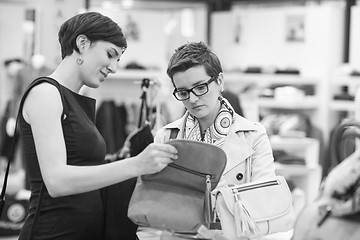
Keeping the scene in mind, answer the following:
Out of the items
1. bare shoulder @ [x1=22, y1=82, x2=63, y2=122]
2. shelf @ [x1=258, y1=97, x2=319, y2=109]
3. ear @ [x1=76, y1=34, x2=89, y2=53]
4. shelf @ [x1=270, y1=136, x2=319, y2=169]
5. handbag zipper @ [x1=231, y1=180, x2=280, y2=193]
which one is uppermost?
ear @ [x1=76, y1=34, x2=89, y2=53]

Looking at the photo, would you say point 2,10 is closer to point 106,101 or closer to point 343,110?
point 106,101

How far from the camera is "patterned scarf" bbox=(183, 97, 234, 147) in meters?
2.73

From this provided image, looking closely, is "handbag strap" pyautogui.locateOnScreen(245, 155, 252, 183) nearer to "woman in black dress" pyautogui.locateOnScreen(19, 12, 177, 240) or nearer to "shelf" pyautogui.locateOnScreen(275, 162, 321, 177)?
"woman in black dress" pyautogui.locateOnScreen(19, 12, 177, 240)

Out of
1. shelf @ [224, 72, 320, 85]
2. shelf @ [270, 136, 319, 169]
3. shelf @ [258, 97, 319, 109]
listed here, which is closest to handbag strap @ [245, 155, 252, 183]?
shelf @ [270, 136, 319, 169]

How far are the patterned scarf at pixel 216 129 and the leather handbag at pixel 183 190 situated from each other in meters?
0.33

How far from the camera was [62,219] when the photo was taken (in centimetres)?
258

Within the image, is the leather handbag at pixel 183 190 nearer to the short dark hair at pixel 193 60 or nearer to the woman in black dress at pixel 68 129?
the woman in black dress at pixel 68 129

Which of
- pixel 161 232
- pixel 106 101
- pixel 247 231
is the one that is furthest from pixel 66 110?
pixel 106 101

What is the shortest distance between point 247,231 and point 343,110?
6.53m

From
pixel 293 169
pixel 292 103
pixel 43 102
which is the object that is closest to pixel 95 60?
pixel 43 102

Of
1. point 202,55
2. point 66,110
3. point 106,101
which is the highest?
point 202,55

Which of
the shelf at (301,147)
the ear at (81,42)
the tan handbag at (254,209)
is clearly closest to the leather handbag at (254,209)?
the tan handbag at (254,209)

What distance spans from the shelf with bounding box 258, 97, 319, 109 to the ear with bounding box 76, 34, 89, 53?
6.09 meters

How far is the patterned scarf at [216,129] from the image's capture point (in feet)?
8.95
